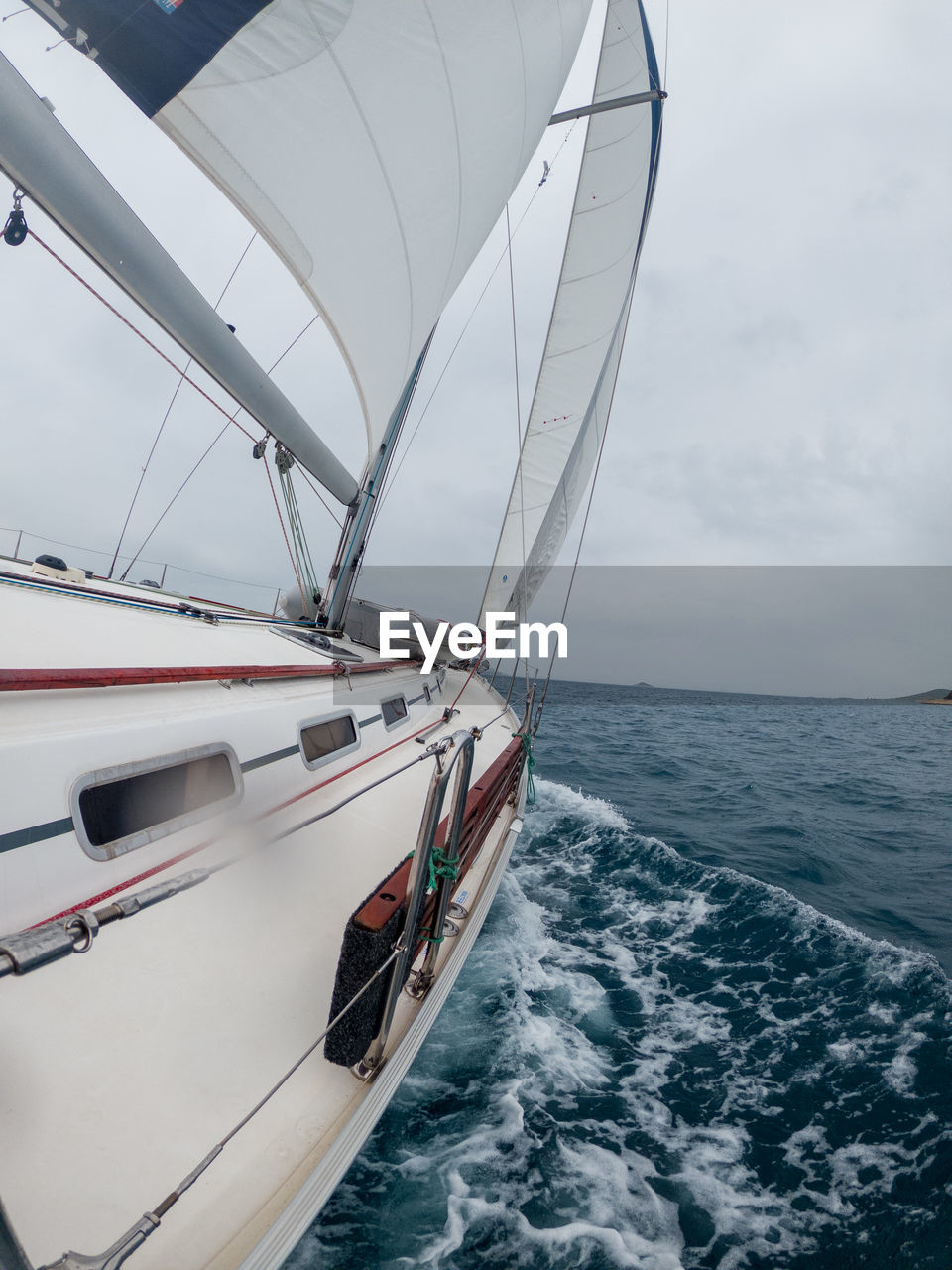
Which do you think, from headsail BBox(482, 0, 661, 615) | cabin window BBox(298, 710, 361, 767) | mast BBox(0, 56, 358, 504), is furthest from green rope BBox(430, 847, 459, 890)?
headsail BBox(482, 0, 661, 615)

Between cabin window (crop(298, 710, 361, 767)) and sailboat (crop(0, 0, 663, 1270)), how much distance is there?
27 mm

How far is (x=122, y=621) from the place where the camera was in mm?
3535

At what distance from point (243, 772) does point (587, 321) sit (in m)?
10.0

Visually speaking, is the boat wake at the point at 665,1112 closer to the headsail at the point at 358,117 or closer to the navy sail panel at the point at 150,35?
the headsail at the point at 358,117

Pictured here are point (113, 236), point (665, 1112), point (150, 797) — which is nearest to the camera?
point (150, 797)

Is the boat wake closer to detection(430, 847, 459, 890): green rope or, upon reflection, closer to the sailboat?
the sailboat

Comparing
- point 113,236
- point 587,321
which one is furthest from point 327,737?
point 587,321

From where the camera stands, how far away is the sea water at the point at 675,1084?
8.70 feet

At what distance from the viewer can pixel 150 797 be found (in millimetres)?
2527

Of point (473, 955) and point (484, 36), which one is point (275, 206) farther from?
point (473, 955)

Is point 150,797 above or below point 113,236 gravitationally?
below

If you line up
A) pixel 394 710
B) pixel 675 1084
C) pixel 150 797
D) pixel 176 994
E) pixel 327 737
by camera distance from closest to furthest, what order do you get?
pixel 176 994 < pixel 150 797 < pixel 675 1084 < pixel 327 737 < pixel 394 710

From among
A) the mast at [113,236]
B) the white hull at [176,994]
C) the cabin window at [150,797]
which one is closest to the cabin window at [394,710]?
the white hull at [176,994]

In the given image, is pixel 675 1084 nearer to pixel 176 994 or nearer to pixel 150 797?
pixel 176 994
